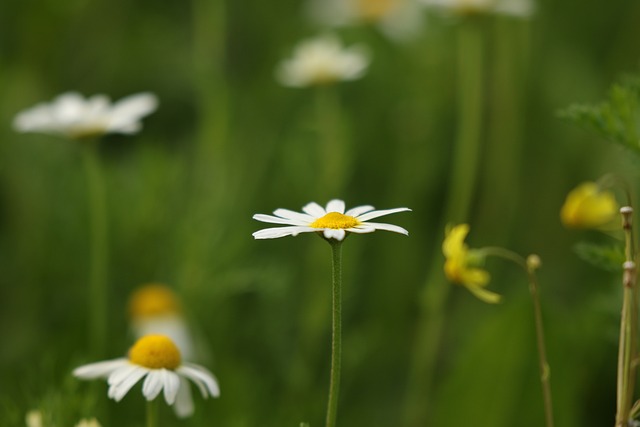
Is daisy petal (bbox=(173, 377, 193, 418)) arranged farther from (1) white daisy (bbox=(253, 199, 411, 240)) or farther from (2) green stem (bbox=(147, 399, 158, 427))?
(1) white daisy (bbox=(253, 199, 411, 240))

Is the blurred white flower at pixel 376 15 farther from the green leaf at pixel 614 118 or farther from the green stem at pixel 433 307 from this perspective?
the green leaf at pixel 614 118

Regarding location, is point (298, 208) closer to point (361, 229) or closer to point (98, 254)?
point (98, 254)

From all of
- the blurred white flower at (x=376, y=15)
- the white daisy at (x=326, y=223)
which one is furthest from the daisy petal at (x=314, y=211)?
the blurred white flower at (x=376, y=15)

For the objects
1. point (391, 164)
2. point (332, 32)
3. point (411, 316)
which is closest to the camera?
point (411, 316)

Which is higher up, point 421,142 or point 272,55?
point 272,55

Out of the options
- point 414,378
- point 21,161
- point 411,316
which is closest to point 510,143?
point 411,316

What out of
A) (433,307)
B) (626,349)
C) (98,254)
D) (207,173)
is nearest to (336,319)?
(626,349)

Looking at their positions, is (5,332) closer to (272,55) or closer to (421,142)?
(421,142)

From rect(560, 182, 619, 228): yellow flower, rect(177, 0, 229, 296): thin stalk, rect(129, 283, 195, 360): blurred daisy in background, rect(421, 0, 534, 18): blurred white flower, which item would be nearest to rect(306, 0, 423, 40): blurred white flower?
rect(177, 0, 229, 296): thin stalk
